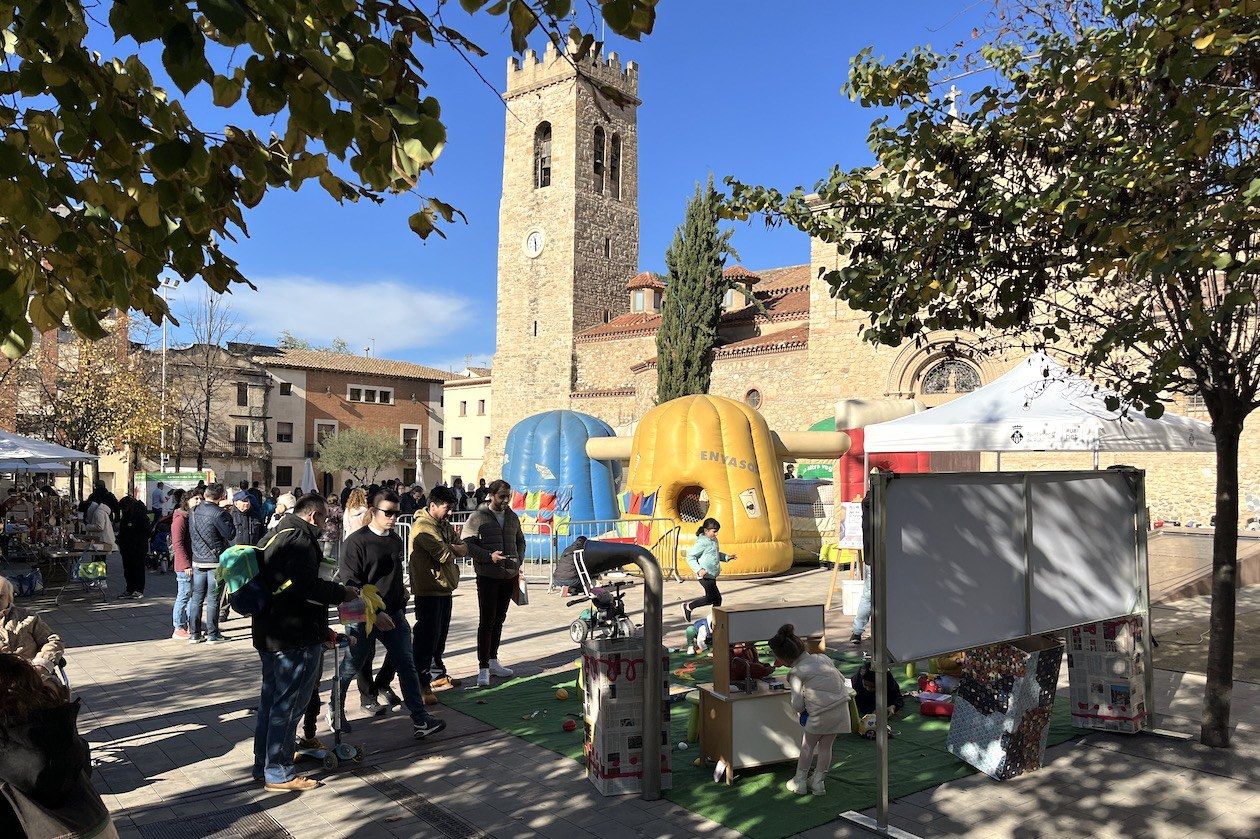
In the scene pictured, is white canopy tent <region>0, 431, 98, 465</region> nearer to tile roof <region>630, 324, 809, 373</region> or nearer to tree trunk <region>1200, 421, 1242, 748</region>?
tree trunk <region>1200, 421, 1242, 748</region>

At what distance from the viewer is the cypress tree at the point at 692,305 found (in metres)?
34.0

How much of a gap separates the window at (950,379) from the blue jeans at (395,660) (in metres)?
23.2

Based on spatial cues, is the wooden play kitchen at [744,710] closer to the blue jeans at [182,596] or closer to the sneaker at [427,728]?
the sneaker at [427,728]

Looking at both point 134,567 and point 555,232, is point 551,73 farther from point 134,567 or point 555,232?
point 134,567

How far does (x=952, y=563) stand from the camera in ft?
16.9

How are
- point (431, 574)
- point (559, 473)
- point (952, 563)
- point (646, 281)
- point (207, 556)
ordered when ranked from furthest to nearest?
point (646, 281) → point (559, 473) → point (207, 556) → point (431, 574) → point (952, 563)

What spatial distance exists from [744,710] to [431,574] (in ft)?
9.24

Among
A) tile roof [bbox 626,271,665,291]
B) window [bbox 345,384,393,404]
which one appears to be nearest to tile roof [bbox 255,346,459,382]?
window [bbox 345,384,393,404]

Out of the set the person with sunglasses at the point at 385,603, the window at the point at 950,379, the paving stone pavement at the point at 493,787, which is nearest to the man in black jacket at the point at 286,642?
the paving stone pavement at the point at 493,787

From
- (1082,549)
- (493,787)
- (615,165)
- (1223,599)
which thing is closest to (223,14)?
(493,787)

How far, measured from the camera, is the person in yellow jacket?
6.93m

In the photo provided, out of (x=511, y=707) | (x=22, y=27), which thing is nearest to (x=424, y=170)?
(x=22, y=27)

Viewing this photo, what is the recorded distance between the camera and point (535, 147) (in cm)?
4319

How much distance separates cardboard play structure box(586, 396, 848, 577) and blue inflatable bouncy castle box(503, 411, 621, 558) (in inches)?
74.8
